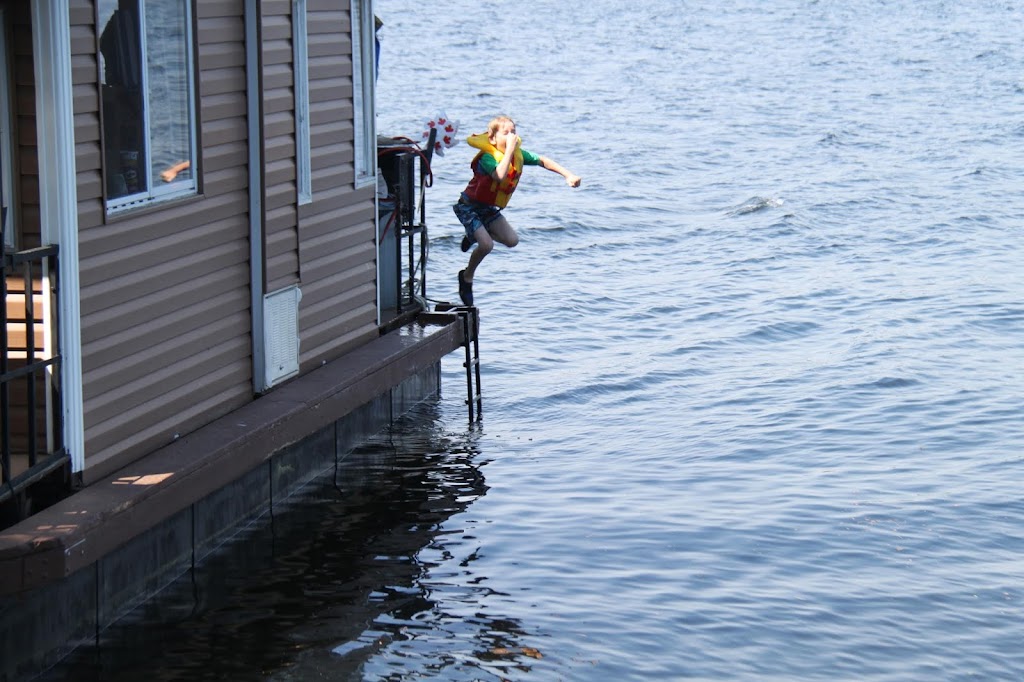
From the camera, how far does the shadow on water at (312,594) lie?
8070 mm

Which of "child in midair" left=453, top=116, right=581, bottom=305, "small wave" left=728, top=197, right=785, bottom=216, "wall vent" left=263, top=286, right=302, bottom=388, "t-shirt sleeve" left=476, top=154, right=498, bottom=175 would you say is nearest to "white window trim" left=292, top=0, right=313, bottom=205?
"wall vent" left=263, top=286, right=302, bottom=388

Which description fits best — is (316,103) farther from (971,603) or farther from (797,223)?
(797,223)

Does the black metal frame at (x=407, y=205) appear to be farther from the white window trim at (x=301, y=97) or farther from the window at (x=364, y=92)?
the white window trim at (x=301, y=97)

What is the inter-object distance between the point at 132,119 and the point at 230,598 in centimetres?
275

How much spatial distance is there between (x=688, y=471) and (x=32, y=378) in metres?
6.00

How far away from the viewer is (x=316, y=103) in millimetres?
10680

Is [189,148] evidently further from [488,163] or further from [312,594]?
[488,163]

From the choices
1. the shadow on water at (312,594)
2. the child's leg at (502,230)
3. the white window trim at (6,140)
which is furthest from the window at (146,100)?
the child's leg at (502,230)

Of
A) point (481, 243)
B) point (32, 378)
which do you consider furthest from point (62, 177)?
point (481, 243)

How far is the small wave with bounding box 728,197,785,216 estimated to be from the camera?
90.8ft

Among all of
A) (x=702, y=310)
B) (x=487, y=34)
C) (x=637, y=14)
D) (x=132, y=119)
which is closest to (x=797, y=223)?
(x=702, y=310)

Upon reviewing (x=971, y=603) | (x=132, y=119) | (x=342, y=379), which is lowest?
(x=971, y=603)

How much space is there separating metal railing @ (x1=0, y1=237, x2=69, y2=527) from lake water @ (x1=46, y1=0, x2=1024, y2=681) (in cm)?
104

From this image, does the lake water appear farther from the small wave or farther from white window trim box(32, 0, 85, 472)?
white window trim box(32, 0, 85, 472)
